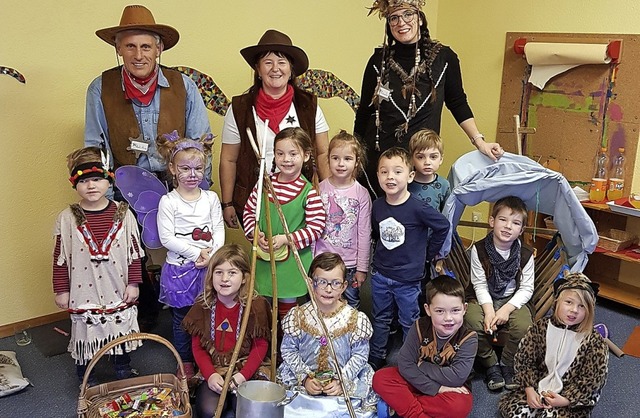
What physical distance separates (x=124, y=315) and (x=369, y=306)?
53.4 inches

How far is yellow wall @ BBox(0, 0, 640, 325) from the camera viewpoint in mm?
3006

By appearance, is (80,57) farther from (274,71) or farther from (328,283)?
(328,283)

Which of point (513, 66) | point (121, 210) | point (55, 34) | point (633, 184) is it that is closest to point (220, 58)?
point (55, 34)

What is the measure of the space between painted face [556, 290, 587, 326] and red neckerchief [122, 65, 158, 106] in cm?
195

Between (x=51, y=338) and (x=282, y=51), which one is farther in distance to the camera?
(x=51, y=338)

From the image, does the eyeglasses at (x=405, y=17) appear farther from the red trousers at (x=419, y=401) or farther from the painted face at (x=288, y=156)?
the red trousers at (x=419, y=401)

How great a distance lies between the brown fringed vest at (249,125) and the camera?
278 centimetres

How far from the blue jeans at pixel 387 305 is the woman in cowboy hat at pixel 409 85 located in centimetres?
56

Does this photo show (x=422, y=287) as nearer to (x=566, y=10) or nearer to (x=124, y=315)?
(x=124, y=315)

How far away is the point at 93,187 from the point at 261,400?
1.07 m

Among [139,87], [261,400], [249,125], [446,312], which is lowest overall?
[261,400]

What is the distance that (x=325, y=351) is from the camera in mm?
2441

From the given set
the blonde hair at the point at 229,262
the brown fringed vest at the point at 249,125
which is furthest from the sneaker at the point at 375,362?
the brown fringed vest at the point at 249,125

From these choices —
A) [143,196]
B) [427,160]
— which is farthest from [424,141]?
[143,196]
